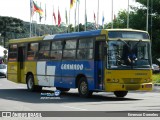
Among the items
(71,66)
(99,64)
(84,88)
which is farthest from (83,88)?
(99,64)

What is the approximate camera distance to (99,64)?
20984 millimetres

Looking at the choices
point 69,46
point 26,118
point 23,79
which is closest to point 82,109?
point 26,118

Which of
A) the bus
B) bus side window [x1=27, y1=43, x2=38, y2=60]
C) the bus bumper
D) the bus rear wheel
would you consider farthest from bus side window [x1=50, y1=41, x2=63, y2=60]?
the bus bumper

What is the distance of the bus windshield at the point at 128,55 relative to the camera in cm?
2050

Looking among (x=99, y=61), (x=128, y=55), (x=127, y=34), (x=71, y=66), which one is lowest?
(x=71, y=66)

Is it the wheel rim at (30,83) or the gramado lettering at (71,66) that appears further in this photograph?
the wheel rim at (30,83)

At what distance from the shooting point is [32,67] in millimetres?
27047

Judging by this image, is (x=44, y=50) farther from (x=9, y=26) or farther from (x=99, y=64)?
(x=9, y=26)

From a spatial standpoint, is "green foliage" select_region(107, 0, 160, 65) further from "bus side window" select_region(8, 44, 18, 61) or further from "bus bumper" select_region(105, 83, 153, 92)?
"bus bumper" select_region(105, 83, 153, 92)

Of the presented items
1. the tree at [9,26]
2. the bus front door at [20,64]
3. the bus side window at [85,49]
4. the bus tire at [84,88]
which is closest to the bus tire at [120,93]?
the bus tire at [84,88]

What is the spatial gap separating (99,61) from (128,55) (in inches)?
47.3

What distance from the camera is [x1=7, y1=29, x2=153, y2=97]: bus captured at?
20562 mm

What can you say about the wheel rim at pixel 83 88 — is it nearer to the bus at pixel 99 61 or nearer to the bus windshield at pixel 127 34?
the bus at pixel 99 61

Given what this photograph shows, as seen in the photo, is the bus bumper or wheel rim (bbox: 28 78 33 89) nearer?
the bus bumper
